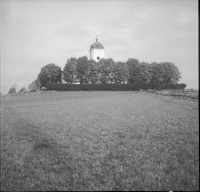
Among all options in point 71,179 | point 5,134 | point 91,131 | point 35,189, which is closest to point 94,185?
point 71,179

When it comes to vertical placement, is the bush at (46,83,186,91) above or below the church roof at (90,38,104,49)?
below

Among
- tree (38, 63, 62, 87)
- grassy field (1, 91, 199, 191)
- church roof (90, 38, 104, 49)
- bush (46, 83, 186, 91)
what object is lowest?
grassy field (1, 91, 199, 191)

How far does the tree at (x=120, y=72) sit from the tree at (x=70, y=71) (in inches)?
802

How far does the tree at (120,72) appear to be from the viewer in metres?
101

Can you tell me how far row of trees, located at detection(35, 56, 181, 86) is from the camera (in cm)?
10006

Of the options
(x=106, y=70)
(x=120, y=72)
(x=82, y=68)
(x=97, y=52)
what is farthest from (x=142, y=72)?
(x=97, y=52)

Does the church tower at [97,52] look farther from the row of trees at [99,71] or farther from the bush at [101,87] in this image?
the bush at [101,87]

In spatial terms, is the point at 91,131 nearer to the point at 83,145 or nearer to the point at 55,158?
the point at 83,145

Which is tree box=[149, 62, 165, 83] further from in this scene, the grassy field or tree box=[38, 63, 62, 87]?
the grassy field

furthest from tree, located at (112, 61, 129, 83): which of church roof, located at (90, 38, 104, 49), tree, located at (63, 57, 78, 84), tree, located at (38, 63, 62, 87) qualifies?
tree, located at (38, 63, 62, 87)

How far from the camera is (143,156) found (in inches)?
287

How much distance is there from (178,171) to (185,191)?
40.6 inches

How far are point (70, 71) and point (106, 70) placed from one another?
18494 mm

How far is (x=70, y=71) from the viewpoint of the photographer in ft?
326
